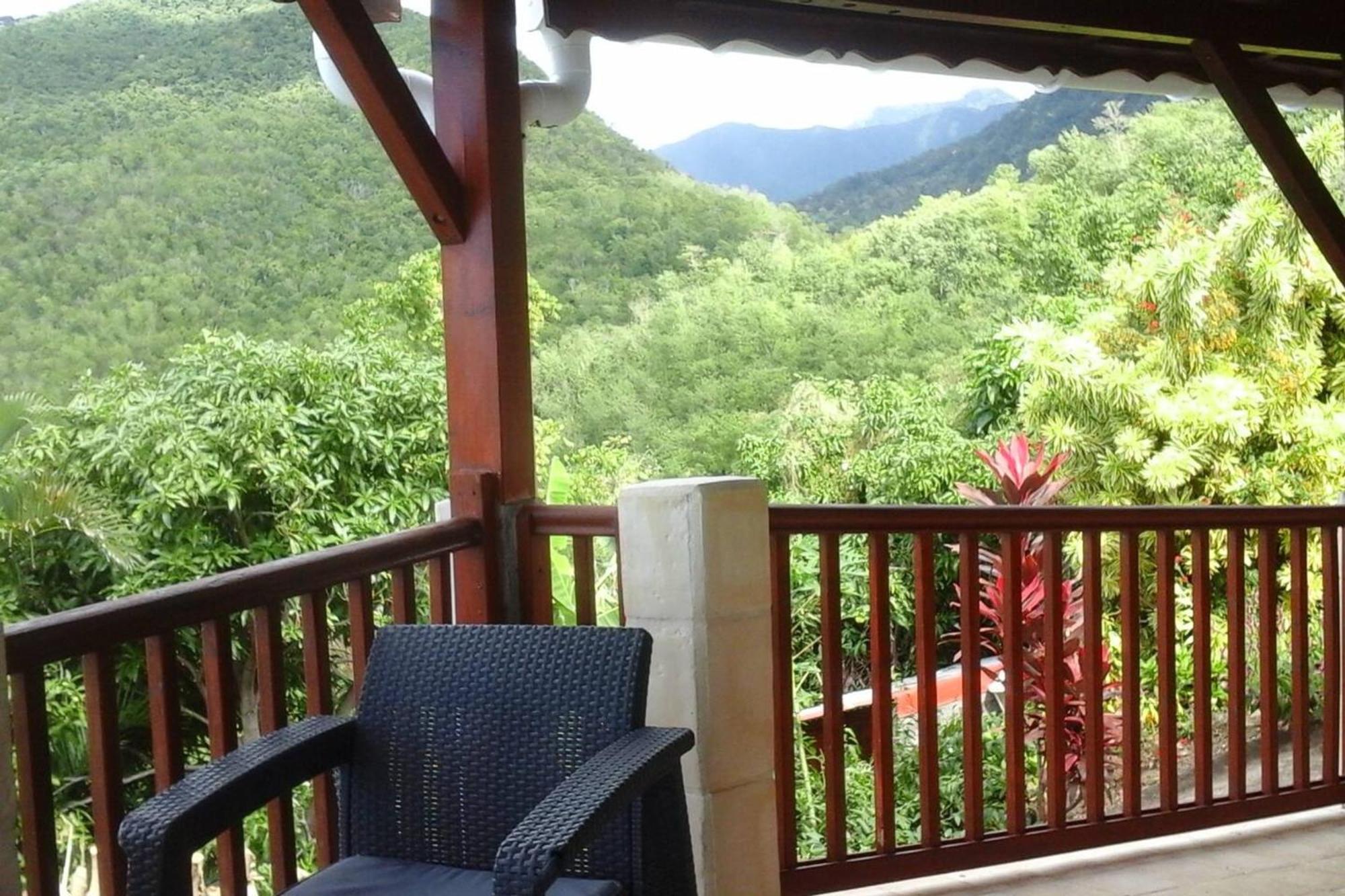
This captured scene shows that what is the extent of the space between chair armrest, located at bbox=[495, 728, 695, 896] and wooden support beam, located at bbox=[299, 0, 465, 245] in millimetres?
1274

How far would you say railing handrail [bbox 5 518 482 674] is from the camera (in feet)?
5.68

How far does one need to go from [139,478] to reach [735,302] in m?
Answer: 9.84

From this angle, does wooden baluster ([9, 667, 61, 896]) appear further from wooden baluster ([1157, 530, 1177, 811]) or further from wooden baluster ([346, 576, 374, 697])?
wooden baluster ([1157, 530, 1177, 811])

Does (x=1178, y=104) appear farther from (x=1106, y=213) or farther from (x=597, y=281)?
(x=597, y=281)

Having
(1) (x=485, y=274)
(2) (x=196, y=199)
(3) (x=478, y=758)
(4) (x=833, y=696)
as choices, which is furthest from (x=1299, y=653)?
(2) (x=196, y=199)

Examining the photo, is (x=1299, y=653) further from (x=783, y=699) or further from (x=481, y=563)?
(x=481, y=563)

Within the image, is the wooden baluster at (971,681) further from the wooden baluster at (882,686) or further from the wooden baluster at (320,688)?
the wooden baluster at (320,688)

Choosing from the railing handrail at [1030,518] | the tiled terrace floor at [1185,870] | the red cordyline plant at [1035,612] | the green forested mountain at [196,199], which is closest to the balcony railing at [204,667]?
the railing handrail at [1030,518]

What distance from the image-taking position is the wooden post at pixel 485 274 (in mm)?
2803

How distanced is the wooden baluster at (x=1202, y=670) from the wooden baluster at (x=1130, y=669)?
0.57ft

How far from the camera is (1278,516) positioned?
3.41m

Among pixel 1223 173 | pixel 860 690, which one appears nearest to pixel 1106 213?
pixel 1223 173

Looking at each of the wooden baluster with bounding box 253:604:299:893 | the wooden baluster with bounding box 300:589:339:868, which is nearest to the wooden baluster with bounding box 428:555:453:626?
the wooden baluster with bounding box 300:589:339:868

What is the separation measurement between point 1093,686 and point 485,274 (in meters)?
1.64
